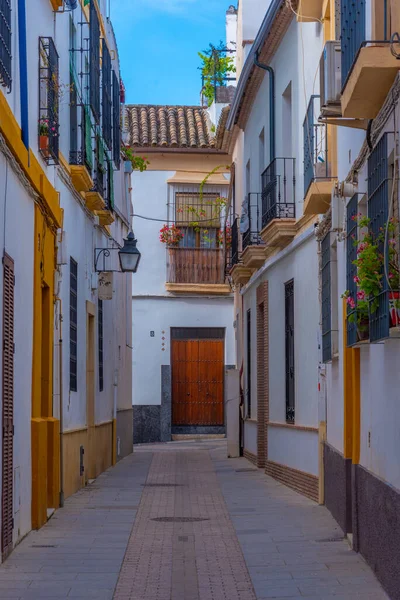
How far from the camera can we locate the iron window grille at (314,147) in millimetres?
13016

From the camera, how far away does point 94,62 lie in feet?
56.9

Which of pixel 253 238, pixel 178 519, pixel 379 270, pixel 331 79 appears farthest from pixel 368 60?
pixel 253 238

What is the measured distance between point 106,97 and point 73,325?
17.0ft

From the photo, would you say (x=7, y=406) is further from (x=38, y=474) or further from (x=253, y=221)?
(x=253, y=221)

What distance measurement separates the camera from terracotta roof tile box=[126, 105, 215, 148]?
2975 centimetres

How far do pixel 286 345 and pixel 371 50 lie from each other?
10.2m

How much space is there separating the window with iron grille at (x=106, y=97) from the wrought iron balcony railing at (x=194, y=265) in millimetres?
10109

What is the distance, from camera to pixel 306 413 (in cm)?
1519

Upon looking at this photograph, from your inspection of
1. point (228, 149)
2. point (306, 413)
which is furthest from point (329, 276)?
point (228, 149)

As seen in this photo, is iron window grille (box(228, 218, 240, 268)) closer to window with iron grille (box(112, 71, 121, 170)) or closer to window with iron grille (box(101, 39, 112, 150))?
window with iron grille (box(112, 71, 121, 170))

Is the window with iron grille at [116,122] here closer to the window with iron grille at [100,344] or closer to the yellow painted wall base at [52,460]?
the window with iron grille at [100,344]

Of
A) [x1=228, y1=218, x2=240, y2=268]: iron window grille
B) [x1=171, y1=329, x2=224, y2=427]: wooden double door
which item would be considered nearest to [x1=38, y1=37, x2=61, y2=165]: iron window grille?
[x1=228, y1=218, x2=240, y2=268]: iron window grille

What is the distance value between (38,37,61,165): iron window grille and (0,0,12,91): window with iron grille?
2.43m

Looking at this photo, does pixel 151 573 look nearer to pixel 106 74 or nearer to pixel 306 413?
pixel 306 413
